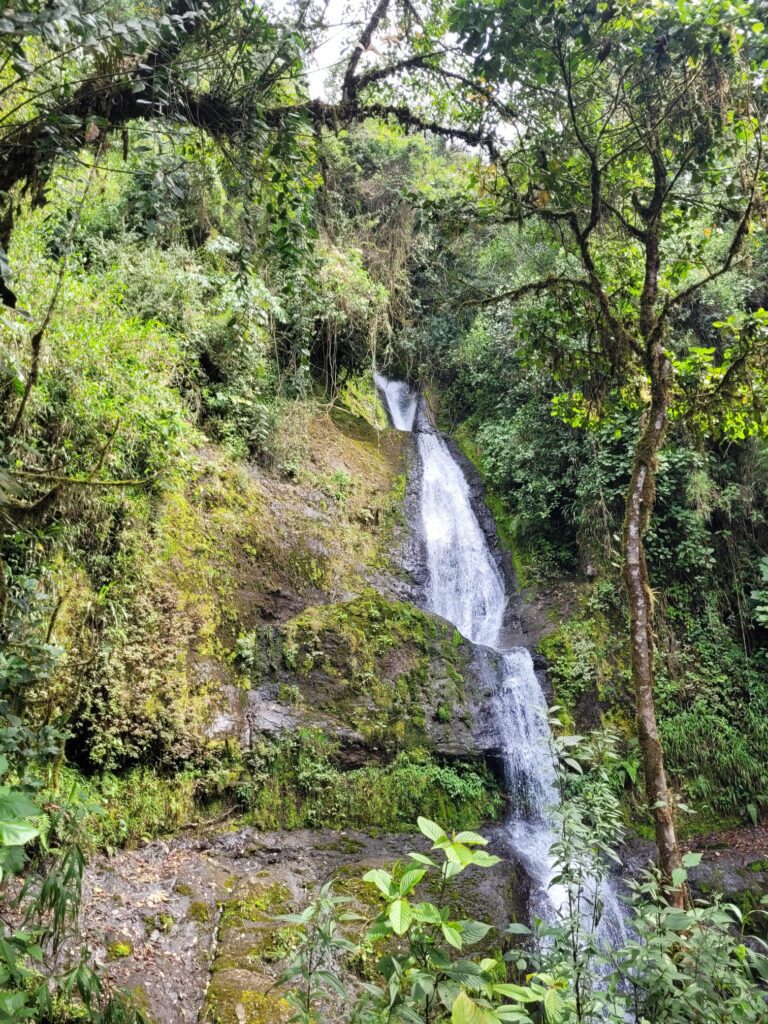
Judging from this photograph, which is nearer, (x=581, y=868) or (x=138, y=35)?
(x=581, y=868)

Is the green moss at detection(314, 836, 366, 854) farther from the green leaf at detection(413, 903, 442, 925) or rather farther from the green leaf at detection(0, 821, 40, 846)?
the green leaf at detection(0, 821, 40, 846)

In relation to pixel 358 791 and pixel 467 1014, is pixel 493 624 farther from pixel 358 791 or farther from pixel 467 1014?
pixel 467 1014

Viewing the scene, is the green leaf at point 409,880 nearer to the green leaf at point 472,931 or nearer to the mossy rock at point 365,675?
the green leaf at point 472,931

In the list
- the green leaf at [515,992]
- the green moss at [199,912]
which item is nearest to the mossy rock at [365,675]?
the green moss at [199,912]

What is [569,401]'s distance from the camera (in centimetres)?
542

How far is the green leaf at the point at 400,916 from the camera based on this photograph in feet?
4.73

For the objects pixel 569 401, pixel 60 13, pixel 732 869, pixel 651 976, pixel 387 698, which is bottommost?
pixel 732 869

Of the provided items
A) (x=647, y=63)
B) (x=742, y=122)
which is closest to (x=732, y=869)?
(x=742, y=122)

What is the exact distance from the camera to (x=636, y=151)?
4.68 m

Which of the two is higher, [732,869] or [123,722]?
[123,722]

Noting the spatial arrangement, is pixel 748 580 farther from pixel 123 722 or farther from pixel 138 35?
pixel 138 35

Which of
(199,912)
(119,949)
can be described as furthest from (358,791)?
(119,949)

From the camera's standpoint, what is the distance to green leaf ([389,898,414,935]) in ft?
4.73

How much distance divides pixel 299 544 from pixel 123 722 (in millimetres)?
3935
